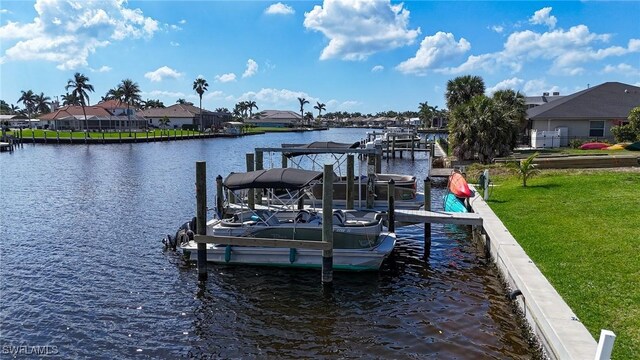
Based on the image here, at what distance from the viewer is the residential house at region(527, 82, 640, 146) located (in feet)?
151

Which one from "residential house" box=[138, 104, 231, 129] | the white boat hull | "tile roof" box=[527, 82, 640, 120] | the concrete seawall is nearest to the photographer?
the concrete seawall

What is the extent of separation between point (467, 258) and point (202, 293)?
9.25m

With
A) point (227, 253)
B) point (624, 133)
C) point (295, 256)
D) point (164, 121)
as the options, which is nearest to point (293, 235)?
point (295, 256)

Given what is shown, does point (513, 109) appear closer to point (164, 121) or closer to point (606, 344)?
point (606, 344)

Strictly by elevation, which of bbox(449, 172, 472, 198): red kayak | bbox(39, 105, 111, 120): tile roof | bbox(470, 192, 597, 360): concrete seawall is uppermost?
bbox(39, 105, 111, 120): tile roof

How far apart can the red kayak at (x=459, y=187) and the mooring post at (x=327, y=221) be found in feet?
34.5

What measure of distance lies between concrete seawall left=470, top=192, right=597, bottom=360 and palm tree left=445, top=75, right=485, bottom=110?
50.1 m

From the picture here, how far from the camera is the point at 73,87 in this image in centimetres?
10869

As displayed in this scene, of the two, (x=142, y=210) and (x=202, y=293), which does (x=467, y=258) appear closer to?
(x=202, y=293)

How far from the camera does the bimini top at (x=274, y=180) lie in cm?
1530

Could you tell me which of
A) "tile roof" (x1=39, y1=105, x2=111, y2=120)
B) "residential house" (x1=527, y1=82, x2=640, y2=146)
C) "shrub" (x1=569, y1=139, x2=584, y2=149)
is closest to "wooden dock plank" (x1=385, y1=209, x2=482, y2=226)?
"shrub" (x1=569, y1=139, x2=584, y2=149)

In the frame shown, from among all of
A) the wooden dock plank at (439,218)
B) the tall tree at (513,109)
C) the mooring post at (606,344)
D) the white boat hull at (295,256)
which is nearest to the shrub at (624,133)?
the tall tree at (513,109)

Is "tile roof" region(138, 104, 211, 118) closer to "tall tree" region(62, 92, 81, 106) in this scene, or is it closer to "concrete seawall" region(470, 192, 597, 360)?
"tall tree" region(62, 92, 81, 106)

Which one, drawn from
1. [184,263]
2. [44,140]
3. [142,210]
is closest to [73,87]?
[44,140]
